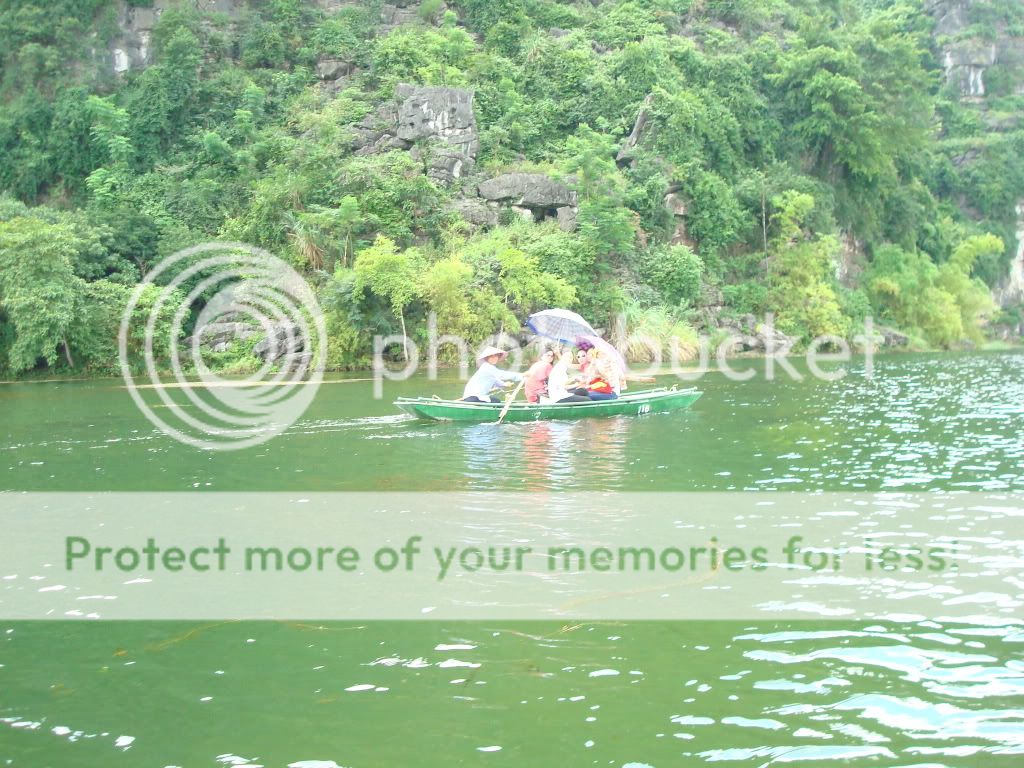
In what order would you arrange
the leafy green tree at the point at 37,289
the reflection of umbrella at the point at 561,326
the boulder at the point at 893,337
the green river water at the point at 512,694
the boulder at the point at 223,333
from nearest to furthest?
the green river water at the point at 512,694 < the reflection of umbrella at the point at 561,326 < the leafy green tree at the point at 37,289 < the boulder at the point at 223,333 < the boulder at the point at 893,337

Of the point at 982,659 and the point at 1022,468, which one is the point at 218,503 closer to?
the point at 982,659

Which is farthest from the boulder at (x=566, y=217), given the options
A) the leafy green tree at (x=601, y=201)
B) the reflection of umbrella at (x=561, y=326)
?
the reflection of umbrella at (x=561, y=326)

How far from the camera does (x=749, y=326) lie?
1460 inches

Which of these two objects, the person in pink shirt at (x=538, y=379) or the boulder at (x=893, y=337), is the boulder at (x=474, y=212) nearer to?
the person in pink shirt at (x=538, y=379)

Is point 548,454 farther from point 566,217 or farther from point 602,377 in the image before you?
point 566,217

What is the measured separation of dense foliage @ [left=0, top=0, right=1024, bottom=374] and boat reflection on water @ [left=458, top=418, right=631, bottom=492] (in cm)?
1417

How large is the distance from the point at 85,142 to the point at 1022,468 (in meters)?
36.6

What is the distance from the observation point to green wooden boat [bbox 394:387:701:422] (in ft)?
51.8

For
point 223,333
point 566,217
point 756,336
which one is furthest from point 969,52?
point 223,333

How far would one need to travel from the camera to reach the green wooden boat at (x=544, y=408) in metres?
15.8

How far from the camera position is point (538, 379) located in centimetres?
1684

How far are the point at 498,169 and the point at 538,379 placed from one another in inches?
802

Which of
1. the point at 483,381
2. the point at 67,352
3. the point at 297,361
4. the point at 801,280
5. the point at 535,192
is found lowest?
the point at 483,381

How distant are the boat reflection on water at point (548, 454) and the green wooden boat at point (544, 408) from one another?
0.20 m
